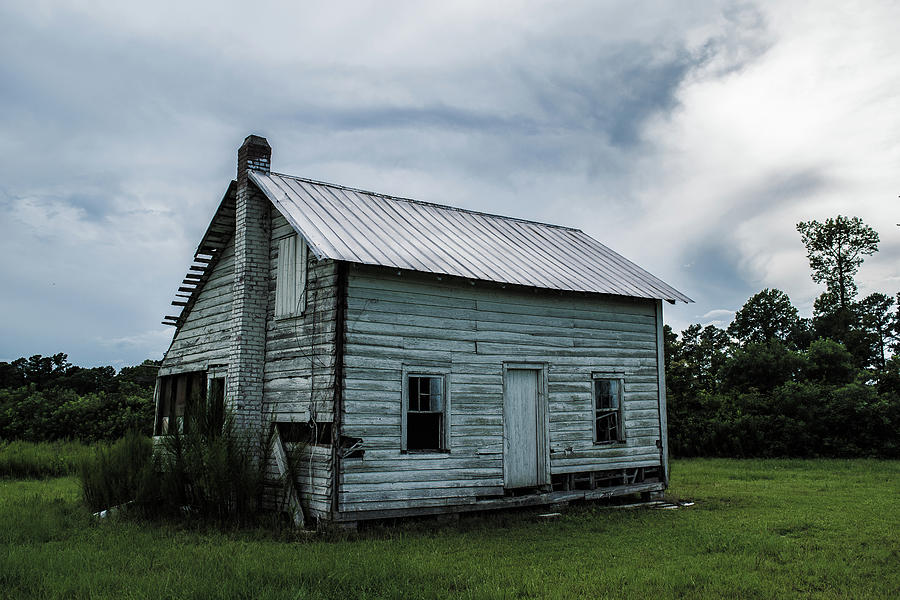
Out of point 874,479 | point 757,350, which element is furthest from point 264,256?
point 757,350

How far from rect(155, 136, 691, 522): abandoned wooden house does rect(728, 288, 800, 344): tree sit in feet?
115

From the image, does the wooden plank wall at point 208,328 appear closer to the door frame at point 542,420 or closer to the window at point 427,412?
the window at point 427,412

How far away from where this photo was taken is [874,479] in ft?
65.7

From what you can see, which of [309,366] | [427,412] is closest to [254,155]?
[309,366]

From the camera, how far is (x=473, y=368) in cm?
1415

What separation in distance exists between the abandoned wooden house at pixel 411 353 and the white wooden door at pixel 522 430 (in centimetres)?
4

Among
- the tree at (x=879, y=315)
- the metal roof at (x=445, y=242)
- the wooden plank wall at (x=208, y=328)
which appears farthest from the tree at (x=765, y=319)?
the wooden plank wall at (x=208, y=328)

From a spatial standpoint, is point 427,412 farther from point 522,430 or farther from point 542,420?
point 542,420

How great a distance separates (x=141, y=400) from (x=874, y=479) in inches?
943

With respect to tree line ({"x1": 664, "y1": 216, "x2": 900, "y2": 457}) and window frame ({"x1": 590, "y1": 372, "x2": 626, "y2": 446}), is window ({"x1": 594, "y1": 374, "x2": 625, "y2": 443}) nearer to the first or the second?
window frame ({"x1": 590, "y1": 372, "x2": 626, "y2": 446})

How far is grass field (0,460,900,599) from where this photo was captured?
8453mm

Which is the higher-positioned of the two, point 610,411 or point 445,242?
point 445,242

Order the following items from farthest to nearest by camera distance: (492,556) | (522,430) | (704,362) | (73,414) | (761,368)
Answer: (704,362) < (761,368) < (73,414) < (522,430) < (492,556)

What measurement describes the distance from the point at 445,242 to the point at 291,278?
347cm
